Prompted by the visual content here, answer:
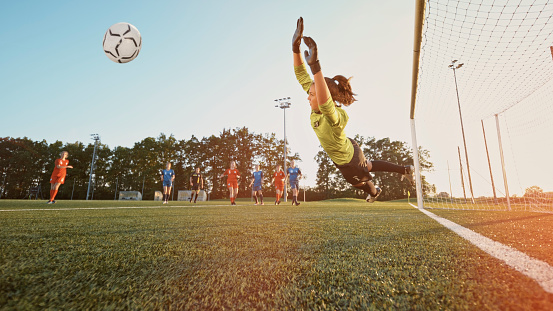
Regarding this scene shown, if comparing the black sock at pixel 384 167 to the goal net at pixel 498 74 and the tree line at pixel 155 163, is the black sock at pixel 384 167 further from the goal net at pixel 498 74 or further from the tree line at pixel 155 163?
the tree line at pixel 155 163

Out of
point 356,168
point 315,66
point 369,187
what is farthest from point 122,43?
point 369,187

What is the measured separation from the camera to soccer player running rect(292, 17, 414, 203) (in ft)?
9.24

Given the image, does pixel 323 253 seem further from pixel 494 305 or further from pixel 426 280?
pixel 494 305

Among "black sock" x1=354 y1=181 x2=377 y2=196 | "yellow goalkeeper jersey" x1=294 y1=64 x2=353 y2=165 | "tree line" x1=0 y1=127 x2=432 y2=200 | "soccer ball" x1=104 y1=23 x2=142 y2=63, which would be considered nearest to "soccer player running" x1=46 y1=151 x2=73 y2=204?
"soccer ball" x1=104 y1=23 x2=142 y2=63

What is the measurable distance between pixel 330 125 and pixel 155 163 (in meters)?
52.9

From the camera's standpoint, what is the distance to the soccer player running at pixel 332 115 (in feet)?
9.24

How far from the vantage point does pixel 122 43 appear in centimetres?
734

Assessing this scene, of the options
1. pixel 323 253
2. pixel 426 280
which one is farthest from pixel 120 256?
pixel 426 280

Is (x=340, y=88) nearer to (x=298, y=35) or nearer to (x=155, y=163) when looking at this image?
(x=298, y=35)

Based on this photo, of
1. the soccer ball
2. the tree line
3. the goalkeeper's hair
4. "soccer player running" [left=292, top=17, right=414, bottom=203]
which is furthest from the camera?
the tree line

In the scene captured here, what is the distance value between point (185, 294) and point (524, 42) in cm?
710

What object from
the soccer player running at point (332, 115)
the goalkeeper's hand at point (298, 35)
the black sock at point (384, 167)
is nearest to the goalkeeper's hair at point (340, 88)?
the soccer player running at point (332, 115)

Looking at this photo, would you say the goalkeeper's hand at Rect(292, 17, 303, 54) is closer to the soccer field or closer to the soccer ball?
the soccer field

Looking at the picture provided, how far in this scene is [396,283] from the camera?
1.27m
